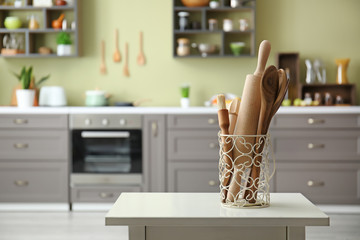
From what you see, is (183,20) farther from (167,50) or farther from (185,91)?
(185,91)

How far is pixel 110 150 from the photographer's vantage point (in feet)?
13.8

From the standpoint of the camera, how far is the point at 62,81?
15.7 ft

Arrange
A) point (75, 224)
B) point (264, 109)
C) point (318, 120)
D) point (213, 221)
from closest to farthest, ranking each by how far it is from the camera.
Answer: point (213, 221) → point (264, 109) → point (75, 224) → point (318, 120)

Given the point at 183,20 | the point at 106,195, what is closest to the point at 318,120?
the point at 183,20

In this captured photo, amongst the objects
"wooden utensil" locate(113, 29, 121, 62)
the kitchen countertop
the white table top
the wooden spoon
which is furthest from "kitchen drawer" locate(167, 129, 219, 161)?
the wooden spoon

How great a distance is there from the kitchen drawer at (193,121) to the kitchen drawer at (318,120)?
1.60 feet

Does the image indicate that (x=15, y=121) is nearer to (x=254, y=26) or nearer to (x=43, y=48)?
(x=43, y=48)

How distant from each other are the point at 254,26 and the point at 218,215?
135 inches

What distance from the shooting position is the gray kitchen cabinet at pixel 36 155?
4.24 m

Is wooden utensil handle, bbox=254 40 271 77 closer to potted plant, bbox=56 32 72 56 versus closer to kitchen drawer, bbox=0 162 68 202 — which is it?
kitchen drawer, bbox=0 162 68 202

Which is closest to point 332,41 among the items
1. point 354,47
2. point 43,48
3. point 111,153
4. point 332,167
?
point 354,47

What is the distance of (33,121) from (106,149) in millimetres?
629

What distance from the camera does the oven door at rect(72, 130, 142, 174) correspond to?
4.21m

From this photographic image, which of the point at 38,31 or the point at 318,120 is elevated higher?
the point at 38,31
